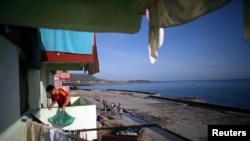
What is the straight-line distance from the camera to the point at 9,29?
4.51 m

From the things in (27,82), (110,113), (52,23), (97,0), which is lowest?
(110,113)

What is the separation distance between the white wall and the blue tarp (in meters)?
2.20

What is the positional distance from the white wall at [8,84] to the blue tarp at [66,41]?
2.20 meters

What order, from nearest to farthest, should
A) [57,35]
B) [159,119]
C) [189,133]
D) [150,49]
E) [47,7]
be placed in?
[47,7]
[150,49]
[57,35]
[189,133]
[159,119]

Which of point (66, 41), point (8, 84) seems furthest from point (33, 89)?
point (8, 84)

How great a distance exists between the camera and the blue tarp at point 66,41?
24.1ft

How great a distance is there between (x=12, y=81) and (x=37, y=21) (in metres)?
2.20

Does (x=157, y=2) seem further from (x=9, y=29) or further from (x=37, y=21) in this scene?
(x=9, y=29)

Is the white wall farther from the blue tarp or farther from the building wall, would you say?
the building wall

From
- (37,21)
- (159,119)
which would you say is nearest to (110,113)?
(159,119)

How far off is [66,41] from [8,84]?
3.73 metres

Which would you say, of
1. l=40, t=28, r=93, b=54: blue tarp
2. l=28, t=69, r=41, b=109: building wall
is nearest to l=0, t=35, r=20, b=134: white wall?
l=40, t=28, r=93, b=54: blue tarp

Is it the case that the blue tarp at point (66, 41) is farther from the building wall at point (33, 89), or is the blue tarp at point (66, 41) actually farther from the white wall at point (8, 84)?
the white wall at point (8, 84)

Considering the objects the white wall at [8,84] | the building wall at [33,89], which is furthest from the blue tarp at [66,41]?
the white wall at [8,84]
